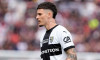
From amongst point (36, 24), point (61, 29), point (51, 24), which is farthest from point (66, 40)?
point (36, 24)

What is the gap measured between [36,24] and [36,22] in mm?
129

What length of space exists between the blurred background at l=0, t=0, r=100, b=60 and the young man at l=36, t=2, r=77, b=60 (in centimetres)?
597

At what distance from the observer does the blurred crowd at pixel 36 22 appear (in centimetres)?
1186

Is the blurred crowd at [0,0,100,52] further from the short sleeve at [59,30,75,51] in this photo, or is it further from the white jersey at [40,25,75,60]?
the short sleeve at [59,30,75,51]

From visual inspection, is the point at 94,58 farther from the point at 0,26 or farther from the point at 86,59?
the point at 0,26

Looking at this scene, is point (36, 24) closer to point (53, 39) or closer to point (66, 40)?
point (53, 39)

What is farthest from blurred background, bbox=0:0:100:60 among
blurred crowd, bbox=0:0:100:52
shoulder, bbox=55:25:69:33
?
shoulder, bbox=55:25:69:33

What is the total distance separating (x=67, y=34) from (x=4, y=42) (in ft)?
23.1

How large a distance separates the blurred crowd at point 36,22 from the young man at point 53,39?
21.4ft

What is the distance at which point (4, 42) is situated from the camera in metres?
11.7

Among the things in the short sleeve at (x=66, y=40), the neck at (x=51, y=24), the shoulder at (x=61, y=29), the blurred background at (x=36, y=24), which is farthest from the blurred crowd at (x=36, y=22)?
the short sleeve at (x=66, y=40)

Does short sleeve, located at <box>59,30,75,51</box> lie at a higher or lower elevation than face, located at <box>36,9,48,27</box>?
lower

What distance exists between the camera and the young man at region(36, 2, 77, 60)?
489 centimetres

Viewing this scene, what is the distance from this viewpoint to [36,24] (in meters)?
12.2
